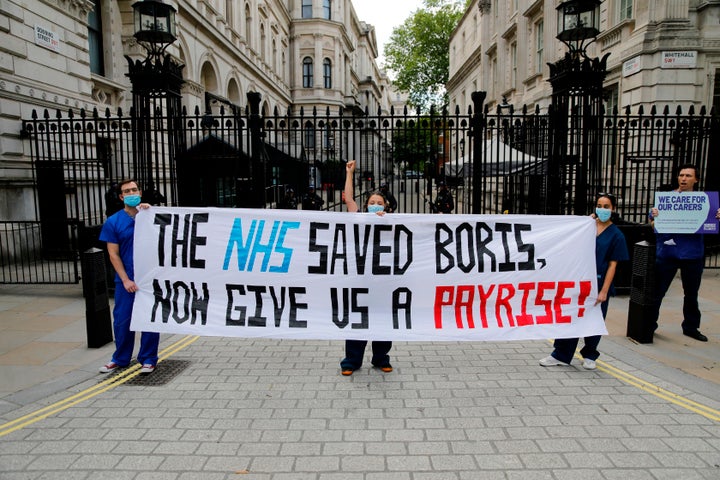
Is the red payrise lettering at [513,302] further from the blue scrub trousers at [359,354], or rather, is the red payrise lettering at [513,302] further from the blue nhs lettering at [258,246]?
the blue nhs lettering at [258,246]

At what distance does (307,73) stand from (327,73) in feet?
7.51

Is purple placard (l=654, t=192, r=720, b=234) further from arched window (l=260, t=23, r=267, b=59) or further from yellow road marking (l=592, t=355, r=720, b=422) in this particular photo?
arched window (l=260, t=23, r=267, b=59)

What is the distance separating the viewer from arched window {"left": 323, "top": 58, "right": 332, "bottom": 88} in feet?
181

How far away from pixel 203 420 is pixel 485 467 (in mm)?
2244

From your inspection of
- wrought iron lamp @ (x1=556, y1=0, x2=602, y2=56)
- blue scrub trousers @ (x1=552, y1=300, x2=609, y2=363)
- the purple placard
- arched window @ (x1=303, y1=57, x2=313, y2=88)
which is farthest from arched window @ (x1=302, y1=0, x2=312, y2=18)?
blue scrub trousers @ (x1=552, y1=300, x2=609, y2=363)

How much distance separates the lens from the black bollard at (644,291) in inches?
232

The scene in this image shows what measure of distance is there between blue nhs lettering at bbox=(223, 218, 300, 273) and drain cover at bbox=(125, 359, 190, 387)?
122cm

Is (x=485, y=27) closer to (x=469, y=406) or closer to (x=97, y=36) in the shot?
(x=97, y=36)

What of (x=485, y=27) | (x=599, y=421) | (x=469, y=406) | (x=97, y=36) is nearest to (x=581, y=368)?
(x=599, y=421)

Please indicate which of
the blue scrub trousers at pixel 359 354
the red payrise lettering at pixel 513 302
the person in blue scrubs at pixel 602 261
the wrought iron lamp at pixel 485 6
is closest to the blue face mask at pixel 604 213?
the person in blue scrubs at pixel 602 261

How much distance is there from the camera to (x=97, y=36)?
1678cm

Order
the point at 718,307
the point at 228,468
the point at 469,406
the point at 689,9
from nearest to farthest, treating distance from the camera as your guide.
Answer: the point at 228,468 → the point at 469,406 → the point at 718,307 → the point at 689,9

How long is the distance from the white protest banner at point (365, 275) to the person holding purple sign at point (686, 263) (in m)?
1.78

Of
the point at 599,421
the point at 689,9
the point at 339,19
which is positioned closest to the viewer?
the point at 599,421
